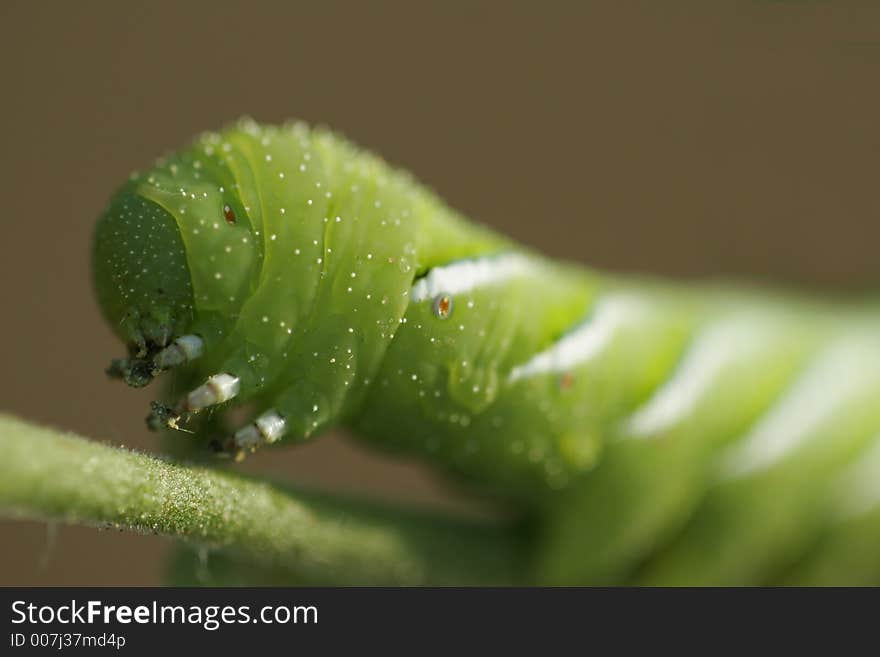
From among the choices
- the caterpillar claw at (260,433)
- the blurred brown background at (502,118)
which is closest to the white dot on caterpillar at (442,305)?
the caterpillar claw at (260,433)

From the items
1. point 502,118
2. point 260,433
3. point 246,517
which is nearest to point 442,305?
point 260,433

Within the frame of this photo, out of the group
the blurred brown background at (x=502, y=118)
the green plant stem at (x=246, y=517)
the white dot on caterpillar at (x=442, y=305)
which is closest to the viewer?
the green plant stem at (x=246, y=517)

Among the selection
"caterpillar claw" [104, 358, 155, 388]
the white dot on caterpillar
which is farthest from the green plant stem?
the white dot on caterpillar

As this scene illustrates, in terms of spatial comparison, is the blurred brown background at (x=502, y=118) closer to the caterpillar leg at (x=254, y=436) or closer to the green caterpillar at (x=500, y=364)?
the green caterpillar at (x=500, y=364)

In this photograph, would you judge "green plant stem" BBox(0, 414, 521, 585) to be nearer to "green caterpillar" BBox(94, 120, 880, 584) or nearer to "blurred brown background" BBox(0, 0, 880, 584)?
"green caterpillar" BBox(94, 120, 880, 584)

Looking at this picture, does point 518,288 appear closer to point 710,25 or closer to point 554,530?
point 554,530
